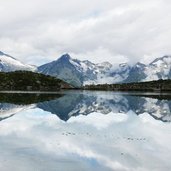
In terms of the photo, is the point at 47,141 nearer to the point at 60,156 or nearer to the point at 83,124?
the point at 60,156

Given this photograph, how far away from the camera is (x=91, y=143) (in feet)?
161

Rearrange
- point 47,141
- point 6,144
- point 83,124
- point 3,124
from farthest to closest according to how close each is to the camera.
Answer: point 83,124 → point 3,124 → point 47,141 → point 6,144

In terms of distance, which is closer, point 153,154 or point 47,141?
point 153,154

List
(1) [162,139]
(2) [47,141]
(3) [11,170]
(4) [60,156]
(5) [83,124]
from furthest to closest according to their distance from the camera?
1. (5) [83,124]
2. (1) [162,139]
3. (2) [47,141]
4. (4) [60,156]
5. (3) [11,170]

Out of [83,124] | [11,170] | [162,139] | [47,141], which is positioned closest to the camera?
[11,170]

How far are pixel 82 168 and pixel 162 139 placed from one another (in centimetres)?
2210

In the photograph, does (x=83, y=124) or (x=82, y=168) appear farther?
(x=83, y=124)

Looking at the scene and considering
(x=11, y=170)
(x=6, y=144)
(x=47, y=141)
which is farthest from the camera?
(x=47, y=141)

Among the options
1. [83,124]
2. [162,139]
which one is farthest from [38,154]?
[83,124]

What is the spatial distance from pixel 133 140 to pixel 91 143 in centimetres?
683

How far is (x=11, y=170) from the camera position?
1291 inches

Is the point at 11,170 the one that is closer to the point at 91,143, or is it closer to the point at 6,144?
the point at 6,144

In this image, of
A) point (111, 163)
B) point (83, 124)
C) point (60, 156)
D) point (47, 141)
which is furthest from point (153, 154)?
point (83, 124)

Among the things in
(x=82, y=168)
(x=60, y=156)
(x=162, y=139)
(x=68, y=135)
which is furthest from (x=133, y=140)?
(x=82, y=168)
